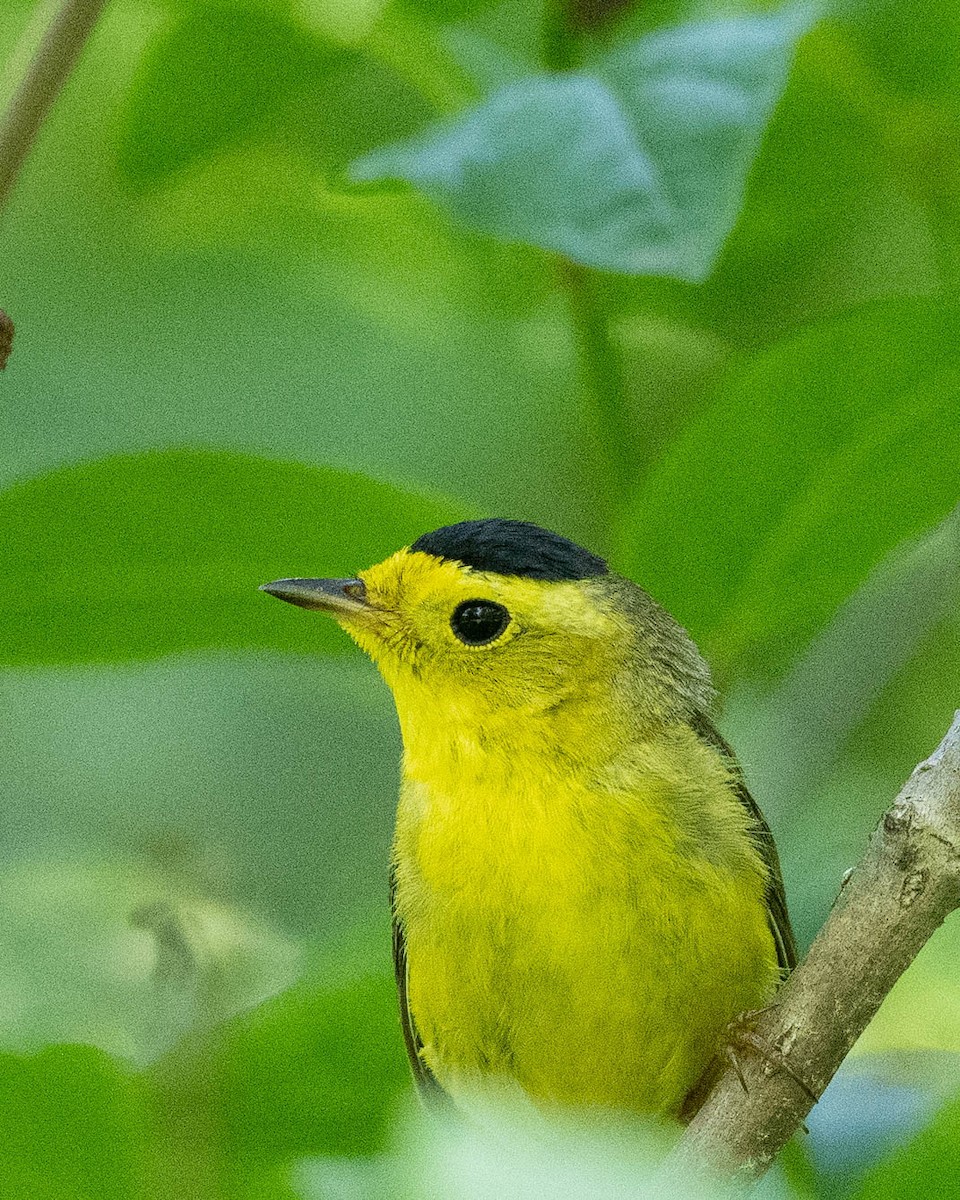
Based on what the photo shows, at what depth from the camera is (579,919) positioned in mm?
2576

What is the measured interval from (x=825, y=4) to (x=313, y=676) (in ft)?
6.77

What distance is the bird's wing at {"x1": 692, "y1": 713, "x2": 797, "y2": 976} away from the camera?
9.36 ft

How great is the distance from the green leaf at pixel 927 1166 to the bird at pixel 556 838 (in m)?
1.28

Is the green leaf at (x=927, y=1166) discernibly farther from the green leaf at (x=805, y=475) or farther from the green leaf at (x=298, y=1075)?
the green leaf at (x=805, y=475)

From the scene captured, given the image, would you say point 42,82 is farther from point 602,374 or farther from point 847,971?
point 847,971

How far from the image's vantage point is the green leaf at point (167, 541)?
6.42 feet

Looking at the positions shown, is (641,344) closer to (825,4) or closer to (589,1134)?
(825,4)

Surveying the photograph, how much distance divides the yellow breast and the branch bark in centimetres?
59

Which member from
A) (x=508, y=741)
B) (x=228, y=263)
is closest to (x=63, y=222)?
(x=228, y=263)

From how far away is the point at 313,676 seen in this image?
12.8 ft

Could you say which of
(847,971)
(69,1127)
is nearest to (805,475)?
(847,971)

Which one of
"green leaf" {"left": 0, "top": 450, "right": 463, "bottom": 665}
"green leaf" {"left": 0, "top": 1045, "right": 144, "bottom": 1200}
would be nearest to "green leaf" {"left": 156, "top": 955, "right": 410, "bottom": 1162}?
"green leaf" {"left": 0, "top": 1045, "right": 144, "bottom": 1200}

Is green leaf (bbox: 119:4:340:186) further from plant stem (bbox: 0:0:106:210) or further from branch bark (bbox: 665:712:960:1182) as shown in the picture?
branch bark (bbox: 665:712:960:1182)

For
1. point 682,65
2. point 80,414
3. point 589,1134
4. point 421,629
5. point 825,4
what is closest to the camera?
point 589,1134
